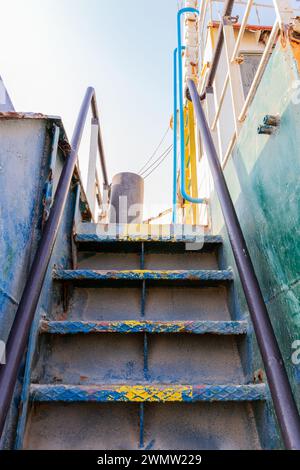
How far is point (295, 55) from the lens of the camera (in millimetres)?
1034

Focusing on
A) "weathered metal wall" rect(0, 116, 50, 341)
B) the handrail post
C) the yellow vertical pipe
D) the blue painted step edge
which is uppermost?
the yellow vertical pipe

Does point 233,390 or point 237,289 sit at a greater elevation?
point 237,289

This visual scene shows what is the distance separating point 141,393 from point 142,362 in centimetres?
28

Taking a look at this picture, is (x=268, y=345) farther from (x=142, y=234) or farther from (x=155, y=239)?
(x=142, y=234)

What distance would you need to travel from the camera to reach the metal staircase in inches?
44.3

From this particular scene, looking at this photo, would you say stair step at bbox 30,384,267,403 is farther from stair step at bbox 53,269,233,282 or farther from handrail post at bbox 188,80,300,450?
stair step at bbox 53,269,233,282

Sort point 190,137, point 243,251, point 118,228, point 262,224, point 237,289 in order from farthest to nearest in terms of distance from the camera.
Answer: point 190,137, point 118,228, point 237,289, point 262,224, point 243,251

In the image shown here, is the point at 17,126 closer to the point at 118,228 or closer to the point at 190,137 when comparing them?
the point at 118,228

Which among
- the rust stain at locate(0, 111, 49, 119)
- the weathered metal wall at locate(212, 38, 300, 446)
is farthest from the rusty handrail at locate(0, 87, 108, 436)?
the weathered metal wall at locate(212, 38, 300, 446)

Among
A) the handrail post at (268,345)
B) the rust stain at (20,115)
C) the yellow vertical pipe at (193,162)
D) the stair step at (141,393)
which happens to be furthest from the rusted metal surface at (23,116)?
the yellow vertical pipe at (193,162)

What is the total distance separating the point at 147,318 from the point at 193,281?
0.29m

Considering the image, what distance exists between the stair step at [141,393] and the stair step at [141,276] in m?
0.53

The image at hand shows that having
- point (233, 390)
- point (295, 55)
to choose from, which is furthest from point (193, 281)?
point (295, 55)

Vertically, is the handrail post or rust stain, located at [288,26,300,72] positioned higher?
rust stain, located at [288,26,300,72]
